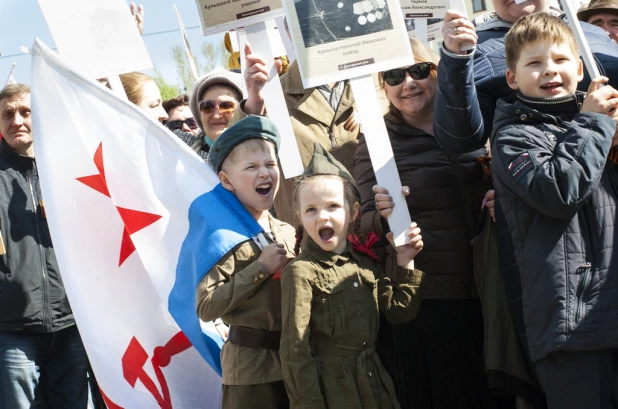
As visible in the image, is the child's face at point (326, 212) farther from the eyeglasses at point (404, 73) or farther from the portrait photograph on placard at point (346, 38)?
the eyeglasses at point (404, 73)

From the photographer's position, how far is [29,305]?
5.32 metres

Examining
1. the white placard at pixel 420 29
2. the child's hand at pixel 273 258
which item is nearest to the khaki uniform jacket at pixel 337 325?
the child's hand at pixel 273 258

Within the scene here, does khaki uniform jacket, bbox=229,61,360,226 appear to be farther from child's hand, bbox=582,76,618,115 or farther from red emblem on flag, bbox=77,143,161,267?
child's hand, bbox=582,76,618,115

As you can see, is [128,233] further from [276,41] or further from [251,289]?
[276,41]

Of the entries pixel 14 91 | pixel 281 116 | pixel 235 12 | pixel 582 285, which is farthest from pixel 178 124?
pixel 582 285

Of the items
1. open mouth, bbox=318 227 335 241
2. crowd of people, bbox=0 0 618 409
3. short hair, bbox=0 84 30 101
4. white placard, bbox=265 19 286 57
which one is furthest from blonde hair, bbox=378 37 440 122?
short hair, bbox=0 84 30 101

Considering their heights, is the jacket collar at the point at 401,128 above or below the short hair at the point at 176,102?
below

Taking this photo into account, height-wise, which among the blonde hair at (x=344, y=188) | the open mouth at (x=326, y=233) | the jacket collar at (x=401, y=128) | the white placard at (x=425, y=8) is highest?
the white placard at (x=425, y=8)

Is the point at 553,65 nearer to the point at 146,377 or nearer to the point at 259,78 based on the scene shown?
the point at 259,78

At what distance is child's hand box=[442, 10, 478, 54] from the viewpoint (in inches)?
137

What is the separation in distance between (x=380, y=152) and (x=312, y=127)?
0.99 metres

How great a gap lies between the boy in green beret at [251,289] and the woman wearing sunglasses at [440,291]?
521mm

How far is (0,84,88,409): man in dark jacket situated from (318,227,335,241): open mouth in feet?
7.66

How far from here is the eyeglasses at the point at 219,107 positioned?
207 inches
